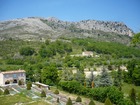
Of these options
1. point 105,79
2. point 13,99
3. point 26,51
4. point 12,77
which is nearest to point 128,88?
point 105,79

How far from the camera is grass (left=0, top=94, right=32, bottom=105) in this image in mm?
36956

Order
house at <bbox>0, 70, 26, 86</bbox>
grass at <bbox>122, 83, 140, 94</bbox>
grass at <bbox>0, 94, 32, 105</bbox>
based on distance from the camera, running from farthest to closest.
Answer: house at <bbox>0, 70, 26, 86</bbox> < grass at <bbox>122, 83, 140, 94</bbox> < grass at <bbox>0, 94, 32, 105</bbox>

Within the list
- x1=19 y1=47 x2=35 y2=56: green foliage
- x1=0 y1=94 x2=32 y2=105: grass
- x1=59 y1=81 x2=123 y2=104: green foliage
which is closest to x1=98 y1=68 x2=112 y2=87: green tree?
x1=59 y1=81 x2=123 y2=104: green foliage

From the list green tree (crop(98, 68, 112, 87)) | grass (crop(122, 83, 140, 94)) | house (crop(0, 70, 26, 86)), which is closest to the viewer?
green tree (crop(98, 68, 112, 87))

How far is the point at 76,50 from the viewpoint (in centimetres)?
11481

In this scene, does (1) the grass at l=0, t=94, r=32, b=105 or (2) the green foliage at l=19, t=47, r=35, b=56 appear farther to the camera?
(2) the green foliage at l=19, t=47, r=35, b=56

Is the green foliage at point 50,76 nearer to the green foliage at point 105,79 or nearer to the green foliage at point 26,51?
the green foliage at point 105,79

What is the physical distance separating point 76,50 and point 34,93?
239 ft

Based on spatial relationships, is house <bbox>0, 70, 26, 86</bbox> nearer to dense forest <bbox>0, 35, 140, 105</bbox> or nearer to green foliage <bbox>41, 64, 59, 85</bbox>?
dense forest <bbox>0, 35, 140, 105</bbox>

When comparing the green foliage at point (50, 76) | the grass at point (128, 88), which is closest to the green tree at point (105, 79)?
the grass at point (128, 88)

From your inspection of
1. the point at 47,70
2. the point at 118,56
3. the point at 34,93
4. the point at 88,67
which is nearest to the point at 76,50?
the point at 118,56

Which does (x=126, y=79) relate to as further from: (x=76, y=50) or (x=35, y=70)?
(x=76, y=50)

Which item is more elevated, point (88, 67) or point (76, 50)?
point (76, 50)

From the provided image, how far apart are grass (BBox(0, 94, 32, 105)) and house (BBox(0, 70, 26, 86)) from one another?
41.6 ft
